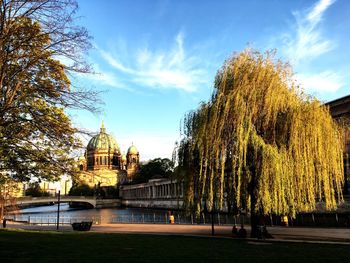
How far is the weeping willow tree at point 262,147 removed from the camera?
62.8ft

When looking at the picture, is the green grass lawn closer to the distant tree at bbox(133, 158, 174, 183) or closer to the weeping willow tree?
the weeping willow tree

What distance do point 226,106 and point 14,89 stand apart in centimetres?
1044

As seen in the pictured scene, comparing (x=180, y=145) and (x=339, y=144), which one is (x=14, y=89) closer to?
(x=180, y=145)

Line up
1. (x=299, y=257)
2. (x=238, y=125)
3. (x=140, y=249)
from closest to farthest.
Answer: (x=299, y=257), (x=140, y=249), (x=238, y=125)

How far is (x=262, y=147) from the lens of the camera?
19062 mm

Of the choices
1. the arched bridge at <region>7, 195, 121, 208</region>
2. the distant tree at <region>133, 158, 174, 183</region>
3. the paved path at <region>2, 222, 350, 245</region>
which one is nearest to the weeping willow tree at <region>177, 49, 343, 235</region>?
the paved path at <region>2, 222, 350, 245</region>

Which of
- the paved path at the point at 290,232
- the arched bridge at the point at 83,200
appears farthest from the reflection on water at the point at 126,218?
the arched bridge at the point at 83,200

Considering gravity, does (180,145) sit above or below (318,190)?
above

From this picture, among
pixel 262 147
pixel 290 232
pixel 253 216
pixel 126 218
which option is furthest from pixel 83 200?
pixel 262 147

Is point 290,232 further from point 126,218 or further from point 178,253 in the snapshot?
point 126,218

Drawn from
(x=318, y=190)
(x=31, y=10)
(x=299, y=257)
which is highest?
(x=31, y=10)

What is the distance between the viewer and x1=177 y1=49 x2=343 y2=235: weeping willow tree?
19141mm

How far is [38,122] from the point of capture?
44.8 feet

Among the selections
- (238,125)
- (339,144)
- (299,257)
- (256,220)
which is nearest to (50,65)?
(238,125)
